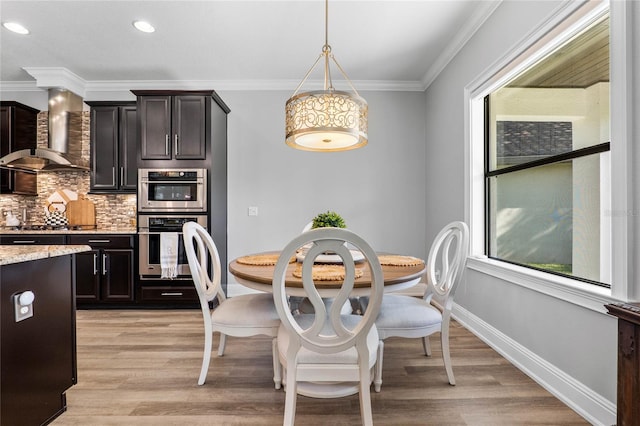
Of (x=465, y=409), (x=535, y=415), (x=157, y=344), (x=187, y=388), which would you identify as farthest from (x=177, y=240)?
(x=535, y=415)

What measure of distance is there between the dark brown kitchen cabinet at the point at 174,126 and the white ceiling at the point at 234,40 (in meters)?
0.43

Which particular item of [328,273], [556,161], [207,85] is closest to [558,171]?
[556,161]

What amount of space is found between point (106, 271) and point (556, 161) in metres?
4.21

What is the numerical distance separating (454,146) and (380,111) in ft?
4.09

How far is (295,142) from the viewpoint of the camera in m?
2.31

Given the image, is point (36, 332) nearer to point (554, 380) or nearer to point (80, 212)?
point (554, 380)

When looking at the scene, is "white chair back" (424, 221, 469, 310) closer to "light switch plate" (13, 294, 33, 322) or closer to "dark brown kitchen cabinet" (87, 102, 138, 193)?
"light switch plate" (13, 294, 33, 322)

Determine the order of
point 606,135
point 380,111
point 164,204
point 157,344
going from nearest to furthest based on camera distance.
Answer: point 606,135, point 157,344, point 164,204, point 380,111

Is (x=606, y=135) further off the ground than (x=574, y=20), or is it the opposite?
(x=574, y=20)

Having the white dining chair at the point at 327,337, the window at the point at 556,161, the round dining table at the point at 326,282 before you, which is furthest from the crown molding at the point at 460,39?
the white dining chair at the point at 327,337

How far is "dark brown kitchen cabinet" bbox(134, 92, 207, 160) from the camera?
3.63 meters

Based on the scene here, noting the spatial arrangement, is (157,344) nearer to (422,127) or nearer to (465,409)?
(465,409)

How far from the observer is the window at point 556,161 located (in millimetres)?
1776

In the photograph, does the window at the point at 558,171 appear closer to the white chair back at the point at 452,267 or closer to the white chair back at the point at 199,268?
the white chair back at the point at 452,267
